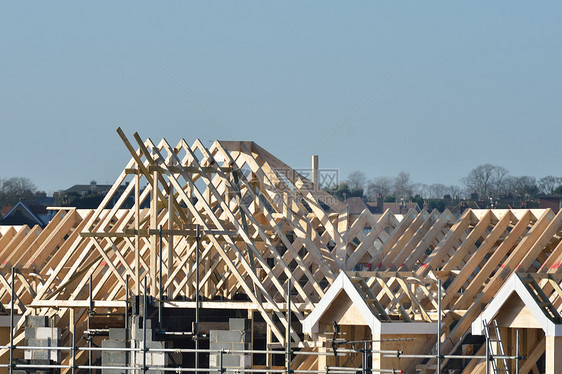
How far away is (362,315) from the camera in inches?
695

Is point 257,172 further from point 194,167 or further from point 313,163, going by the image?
point 313,163

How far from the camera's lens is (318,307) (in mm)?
17984

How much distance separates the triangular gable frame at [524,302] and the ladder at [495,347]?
0.50 feet

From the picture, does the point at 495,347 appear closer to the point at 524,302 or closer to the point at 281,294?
the point at 524,302

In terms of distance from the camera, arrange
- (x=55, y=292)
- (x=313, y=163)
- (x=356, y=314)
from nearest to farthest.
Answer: (x=356, y=314), (x=55, y=292), (x=313, y=163)

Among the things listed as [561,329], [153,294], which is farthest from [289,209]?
[561,329]

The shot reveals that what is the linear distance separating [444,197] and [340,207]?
50937 millimetres

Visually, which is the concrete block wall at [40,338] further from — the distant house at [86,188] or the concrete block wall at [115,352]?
the distant house at [86,188]

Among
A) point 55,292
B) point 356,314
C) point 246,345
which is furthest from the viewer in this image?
point 55,292

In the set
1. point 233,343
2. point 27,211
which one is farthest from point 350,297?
point 27,211

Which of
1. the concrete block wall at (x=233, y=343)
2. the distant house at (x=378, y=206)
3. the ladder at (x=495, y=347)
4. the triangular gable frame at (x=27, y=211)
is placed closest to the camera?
Result: the ladder at (x=495, y=347)

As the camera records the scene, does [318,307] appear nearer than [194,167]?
Yes

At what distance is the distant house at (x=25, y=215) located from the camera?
241ft

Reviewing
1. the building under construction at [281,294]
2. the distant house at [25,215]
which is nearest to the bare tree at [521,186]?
the distant house at [25,215]
